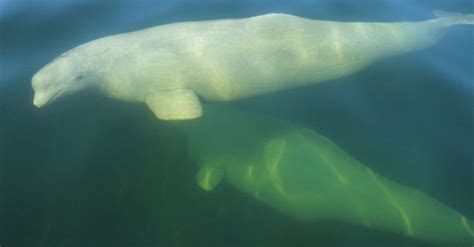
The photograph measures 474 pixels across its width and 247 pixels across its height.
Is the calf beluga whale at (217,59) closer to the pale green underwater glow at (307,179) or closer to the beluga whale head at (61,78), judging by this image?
the beluga whale head at (61,78)

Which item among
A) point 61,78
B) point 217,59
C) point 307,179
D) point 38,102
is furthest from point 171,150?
point 61,78

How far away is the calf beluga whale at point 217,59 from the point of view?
22.8 feet

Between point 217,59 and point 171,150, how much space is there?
2128 millimetres

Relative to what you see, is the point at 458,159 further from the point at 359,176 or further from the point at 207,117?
the point at 207,117

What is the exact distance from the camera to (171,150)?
5.80m

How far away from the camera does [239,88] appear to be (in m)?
6.99

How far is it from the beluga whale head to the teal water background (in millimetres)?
183

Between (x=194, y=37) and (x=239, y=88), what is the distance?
1389 mm

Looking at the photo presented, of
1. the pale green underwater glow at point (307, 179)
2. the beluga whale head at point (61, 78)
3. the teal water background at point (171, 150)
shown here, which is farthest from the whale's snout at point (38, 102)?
the pale green underwater glow at point (307, 179)

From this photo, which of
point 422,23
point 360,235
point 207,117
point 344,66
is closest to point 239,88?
point 207,117

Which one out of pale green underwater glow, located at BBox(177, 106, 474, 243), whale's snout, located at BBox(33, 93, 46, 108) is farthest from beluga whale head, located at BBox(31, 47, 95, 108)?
pale green underwater glow, located at BBox(177, 106, 474, 243)

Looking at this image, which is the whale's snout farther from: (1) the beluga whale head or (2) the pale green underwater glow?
(2) the pale green underwater glow

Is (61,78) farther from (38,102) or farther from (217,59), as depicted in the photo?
Answer: (217,59)

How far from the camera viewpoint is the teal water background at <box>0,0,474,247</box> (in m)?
4.69
